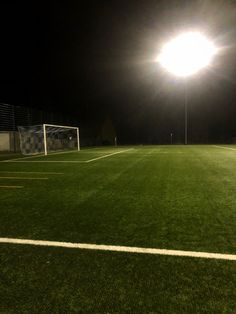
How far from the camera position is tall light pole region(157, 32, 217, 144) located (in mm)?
20144

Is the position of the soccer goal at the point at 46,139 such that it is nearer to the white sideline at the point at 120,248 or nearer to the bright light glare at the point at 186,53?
the bright light glare at the point at 186,53

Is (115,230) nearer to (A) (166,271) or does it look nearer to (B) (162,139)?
(A) (166,271)

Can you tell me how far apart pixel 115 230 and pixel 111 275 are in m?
1.08

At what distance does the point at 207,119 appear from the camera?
42.2 metres

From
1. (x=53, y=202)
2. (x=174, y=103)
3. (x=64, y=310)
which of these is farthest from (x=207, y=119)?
(x=64, y=310)

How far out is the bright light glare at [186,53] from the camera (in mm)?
20188

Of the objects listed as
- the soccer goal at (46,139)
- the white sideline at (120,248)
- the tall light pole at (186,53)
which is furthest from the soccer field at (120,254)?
the tall light pole at (186,53)

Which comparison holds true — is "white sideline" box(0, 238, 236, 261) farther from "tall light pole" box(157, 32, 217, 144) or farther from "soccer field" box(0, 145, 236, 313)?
"tall light pole" box(157, 32, 217, 144)

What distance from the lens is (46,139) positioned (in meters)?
25.7

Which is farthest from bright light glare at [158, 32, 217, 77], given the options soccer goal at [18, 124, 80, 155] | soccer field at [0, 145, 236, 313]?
soccer field at [0, 145, 236, 313]

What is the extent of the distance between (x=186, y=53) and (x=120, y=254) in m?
23.9

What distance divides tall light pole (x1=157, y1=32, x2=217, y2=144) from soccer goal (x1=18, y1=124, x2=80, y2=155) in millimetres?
10622

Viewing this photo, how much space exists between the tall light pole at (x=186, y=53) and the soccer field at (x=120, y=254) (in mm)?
17792

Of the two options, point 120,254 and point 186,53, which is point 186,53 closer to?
point 186,53
